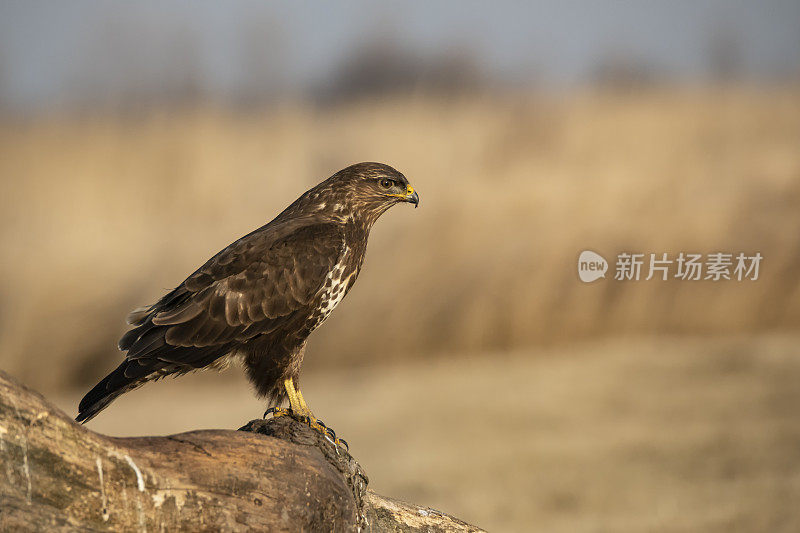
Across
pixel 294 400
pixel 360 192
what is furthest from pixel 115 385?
pixel 360 192

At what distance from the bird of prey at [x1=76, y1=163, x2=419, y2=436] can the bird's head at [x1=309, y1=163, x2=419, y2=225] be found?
5.0 inches

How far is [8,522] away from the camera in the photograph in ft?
9.18

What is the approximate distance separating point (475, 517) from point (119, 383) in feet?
29.4

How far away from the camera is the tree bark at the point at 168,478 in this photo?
9.66ft

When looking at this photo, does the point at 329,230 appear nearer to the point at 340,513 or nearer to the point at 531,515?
the point at 340,513

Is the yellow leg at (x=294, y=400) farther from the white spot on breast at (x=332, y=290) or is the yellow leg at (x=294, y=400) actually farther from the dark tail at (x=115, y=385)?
the dark tail at (x=115, y=385)

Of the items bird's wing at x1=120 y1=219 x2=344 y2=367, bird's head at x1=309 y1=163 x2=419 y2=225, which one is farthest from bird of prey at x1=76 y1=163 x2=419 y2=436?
bird's head at x1=309 y1=163 x2=419 y2=225

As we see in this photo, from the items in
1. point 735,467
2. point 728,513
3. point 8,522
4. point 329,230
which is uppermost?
point 735,467

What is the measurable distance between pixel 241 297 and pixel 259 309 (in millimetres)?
113

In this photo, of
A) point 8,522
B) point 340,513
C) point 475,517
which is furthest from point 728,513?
point 8,522

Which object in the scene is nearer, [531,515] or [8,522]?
[8,522]

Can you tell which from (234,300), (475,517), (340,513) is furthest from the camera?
(475,517)

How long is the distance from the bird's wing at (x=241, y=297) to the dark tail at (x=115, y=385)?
9 cm

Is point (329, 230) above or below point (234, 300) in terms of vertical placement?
above
